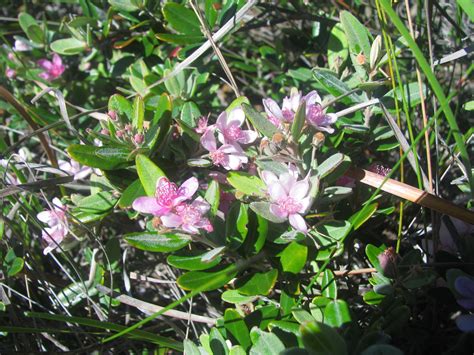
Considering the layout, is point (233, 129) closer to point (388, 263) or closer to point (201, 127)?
point (201, 127)

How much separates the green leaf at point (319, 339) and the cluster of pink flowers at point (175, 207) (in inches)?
13.1

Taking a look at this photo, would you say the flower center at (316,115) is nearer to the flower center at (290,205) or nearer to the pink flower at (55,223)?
the flower center at (290,205)

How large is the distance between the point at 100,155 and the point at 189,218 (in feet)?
1.02

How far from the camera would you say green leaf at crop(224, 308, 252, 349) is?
1.25 metres

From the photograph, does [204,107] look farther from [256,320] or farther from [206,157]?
[256,320]

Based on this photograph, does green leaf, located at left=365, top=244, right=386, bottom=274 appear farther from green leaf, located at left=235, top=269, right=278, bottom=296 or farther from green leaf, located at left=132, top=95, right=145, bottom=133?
green leaf, located at left=132, top=95, right=145, bottom=133

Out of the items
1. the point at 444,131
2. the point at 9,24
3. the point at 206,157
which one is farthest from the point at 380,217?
the point at 9,24

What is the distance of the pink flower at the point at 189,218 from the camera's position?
1180 millimetres

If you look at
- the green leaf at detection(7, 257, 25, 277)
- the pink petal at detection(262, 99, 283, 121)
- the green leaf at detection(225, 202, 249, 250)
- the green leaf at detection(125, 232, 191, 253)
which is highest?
the pink petal at detection(262, 99, 283, 121)

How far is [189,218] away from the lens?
1.20 m

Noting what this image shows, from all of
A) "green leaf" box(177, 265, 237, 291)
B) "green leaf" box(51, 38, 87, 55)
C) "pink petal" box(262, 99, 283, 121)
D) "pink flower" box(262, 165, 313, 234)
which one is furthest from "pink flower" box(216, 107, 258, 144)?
"green leaf" box(51, 38, 87, 55)

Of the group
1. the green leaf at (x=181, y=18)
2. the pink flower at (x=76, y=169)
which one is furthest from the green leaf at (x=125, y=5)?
the pink flower at (x=76, y=169)

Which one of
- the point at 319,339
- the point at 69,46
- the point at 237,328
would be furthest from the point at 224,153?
the point at 69,46

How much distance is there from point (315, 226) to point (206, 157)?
351 mm
